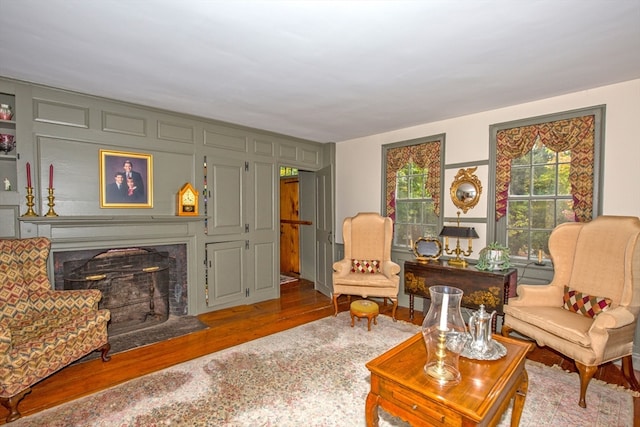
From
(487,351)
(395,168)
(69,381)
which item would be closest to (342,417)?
(487,351)

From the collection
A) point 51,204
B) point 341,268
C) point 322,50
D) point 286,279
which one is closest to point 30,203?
point 51,204

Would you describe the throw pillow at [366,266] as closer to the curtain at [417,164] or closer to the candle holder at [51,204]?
the curtain at [417,164]

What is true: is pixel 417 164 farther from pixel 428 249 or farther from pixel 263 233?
pixel 263 233

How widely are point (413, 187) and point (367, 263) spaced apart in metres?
1.29

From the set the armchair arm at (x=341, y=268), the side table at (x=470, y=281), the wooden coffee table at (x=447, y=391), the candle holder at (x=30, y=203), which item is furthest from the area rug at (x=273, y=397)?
the candle holder at (x=30, y=203)

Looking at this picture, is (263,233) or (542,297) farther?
(263,233)

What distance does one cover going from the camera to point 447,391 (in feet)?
4.91

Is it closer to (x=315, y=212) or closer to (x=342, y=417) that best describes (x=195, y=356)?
(x=342, y=417)

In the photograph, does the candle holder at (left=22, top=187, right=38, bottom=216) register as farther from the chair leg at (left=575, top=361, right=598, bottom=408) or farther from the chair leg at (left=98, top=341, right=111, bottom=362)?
the chair leg at (left=575, top=361, right=598, bottom=408)

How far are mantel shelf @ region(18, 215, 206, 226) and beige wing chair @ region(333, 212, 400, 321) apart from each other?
1.94 metres

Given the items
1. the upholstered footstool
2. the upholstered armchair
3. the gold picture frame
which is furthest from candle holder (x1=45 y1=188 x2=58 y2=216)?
the gold picture frame

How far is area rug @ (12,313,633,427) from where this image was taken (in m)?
1.99

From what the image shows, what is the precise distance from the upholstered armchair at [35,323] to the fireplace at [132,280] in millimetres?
444

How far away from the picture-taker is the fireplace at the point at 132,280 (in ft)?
10.5
